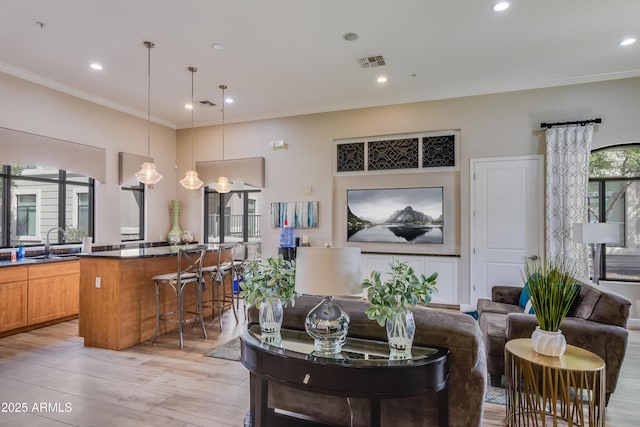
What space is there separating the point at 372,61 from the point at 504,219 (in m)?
3.07

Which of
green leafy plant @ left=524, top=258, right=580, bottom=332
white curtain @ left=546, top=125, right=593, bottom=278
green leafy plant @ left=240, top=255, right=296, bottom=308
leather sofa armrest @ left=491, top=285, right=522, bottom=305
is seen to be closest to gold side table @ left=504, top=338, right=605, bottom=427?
green leafy plant @ left=524, top=258, right=580, bottom=332

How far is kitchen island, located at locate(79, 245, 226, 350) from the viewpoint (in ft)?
12.5

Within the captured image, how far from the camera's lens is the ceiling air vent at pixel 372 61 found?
4448 mm

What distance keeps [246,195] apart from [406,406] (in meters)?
5.94

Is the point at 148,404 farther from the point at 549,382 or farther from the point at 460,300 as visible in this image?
the point at 460,300

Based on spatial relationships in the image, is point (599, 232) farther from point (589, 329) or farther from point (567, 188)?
point (589, 329)

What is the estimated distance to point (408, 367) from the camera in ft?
5.15

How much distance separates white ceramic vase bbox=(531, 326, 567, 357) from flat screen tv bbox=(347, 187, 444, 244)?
11.7ft

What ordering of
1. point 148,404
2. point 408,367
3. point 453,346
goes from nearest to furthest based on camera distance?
point 408,367 → point 453,346 → point 148,404

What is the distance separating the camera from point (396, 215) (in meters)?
5.94

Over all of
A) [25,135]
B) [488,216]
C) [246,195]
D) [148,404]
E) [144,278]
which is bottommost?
[148,404]

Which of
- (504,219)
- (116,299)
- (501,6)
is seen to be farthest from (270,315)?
(504,219)

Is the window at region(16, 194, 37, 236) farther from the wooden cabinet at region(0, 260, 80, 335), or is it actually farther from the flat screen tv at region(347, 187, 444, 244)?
the flat screen tv at region(347, 187, 444, 244)

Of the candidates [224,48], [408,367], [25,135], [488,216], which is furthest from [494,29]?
[25,135]
